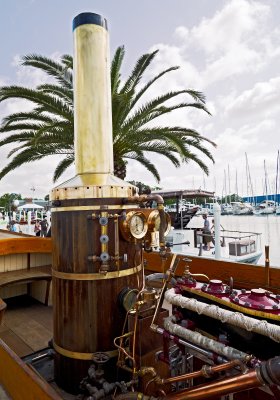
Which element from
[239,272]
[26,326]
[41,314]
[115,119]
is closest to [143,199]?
[239,272]

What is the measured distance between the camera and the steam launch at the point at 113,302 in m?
1.72

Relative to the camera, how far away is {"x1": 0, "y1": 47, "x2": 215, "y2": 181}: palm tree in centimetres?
771

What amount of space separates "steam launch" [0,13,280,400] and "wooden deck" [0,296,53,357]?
43 cm

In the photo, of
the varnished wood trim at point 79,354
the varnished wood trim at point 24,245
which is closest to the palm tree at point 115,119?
the varnished wood trim at point 24,245

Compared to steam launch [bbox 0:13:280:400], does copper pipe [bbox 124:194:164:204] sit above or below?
above

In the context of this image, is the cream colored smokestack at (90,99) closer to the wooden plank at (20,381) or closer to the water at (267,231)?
the wooden plank at (20,381)

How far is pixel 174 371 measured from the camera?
208cm

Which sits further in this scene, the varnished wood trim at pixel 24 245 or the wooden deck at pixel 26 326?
the varnished wood trim at pixel 24 245

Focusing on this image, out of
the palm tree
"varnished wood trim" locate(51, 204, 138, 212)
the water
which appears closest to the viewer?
"varnished wood trim" locate(51, 204, 138, 212)

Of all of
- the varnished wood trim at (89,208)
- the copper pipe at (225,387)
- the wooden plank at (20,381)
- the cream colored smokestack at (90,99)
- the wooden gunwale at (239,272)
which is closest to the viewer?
the copper pipe at (225,387)

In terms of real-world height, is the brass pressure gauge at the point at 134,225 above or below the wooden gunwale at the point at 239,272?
above

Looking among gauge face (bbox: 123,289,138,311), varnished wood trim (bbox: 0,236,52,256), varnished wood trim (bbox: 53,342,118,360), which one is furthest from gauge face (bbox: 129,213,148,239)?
varnished wood trim (bbox: 0,236,52,256)

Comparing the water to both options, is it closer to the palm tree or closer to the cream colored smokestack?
the palm tree

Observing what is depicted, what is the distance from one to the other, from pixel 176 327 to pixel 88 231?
3.26 ft
